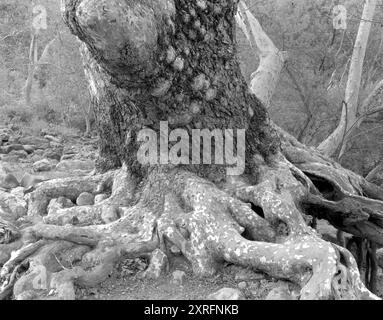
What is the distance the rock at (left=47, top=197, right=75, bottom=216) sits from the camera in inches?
219

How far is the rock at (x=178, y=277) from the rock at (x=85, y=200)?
168 centimetres

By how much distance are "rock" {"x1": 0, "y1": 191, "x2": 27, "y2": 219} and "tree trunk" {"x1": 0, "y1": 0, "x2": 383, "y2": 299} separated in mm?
197

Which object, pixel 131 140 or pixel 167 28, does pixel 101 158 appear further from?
pixel 167 28

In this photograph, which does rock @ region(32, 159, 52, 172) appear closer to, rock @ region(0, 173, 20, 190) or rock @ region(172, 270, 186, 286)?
rock @ region(0, 173, 20, 190)

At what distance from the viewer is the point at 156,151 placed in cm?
513

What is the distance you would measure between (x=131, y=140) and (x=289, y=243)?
1.92 meters

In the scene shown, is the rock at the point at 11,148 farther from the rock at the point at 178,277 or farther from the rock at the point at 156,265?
the rock at the point at 178,277

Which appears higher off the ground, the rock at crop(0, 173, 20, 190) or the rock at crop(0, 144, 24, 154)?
the rock at crop(0, 144, 24, 154)

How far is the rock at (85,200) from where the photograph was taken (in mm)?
5723

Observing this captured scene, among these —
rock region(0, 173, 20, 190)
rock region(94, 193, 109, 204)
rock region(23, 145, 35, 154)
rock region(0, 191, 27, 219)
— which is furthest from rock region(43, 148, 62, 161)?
rock region(94, 193, 109, 204)

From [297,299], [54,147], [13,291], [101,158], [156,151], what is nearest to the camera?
[297,299]

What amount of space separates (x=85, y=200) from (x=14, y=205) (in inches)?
41.5
